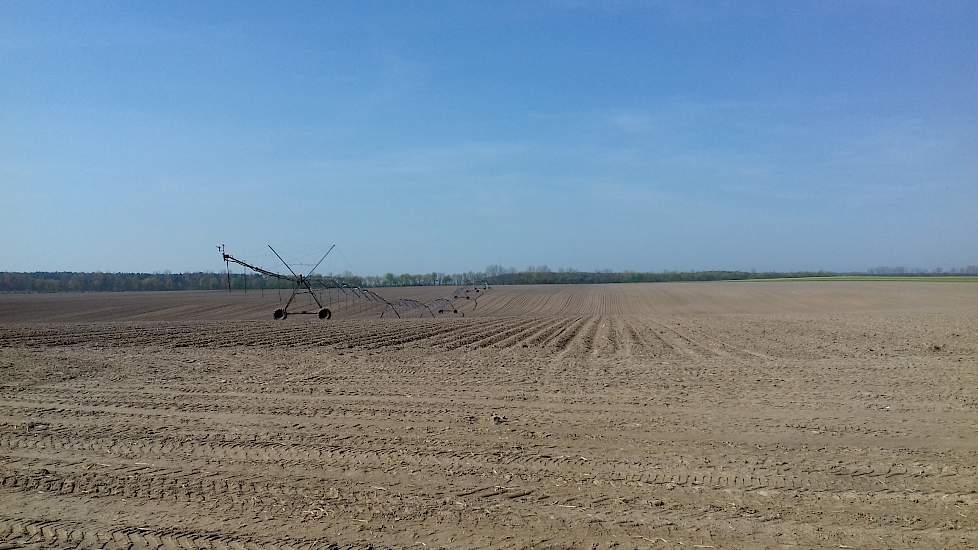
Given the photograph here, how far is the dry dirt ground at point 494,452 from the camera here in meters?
6.02

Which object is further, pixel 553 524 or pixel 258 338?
pixel 258 338

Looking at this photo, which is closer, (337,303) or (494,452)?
(494,452)

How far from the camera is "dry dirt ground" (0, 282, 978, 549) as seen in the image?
6.02 meters

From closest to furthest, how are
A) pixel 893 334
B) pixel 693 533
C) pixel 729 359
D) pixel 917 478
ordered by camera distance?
pixel 693 533
pixel 917 478
pixel 729 359
pixel 893 334

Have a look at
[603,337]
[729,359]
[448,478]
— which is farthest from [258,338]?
[448,478]

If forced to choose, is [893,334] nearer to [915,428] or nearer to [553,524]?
[915,428]

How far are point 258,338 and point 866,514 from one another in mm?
20298

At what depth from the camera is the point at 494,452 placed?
327 inches

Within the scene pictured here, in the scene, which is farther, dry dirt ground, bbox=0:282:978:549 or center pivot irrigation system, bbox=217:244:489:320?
center pivot irrigation system, bbox=217:244:489:320

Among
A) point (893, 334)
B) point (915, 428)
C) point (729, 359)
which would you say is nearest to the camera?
point (915, 428)

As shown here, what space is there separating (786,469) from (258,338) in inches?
752

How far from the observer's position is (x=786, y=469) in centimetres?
754

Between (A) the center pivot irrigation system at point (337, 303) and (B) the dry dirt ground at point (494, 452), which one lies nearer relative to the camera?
(B) the dry dirt ground at point (494, 452)

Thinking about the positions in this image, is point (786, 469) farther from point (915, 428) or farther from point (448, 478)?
point (448, 478)
